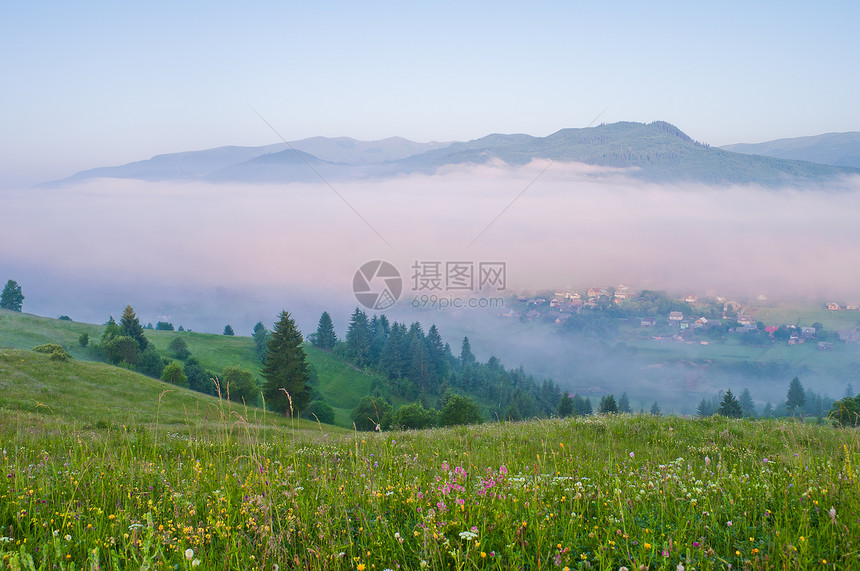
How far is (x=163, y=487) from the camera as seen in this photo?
5.75 m

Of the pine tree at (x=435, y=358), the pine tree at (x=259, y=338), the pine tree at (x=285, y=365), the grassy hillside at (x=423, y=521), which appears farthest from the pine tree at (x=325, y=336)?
the grassy hillside at (x=423, y=521)

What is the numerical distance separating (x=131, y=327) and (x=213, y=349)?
38862 millimetres

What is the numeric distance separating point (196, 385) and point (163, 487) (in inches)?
4250

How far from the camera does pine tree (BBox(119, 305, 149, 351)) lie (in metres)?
98.4

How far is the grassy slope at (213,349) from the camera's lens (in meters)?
97.8

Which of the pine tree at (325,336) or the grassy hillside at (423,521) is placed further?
the pine tree at (325,336)

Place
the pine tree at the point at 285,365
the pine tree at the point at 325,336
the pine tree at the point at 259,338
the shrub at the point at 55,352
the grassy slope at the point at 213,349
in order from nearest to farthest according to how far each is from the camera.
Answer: the shrub at the point at 55,352 < the pine tree at the point at 285,365 < the grassy slope at the point at 213,349 < the pine tree at the point at 259,338 < the pine tree at the point at 325,336

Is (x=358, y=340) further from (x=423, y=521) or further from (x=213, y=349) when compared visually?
(x=423, y=521)

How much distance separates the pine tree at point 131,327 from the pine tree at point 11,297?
58.3 meters

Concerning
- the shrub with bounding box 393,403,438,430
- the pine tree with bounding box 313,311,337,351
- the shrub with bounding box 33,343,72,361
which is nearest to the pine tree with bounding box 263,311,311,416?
the shrub with bounding box 393,403,438,430

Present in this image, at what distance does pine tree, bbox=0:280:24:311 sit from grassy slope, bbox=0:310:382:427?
976 inches

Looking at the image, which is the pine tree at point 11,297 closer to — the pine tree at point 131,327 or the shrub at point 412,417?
the pine tree at point 131,327

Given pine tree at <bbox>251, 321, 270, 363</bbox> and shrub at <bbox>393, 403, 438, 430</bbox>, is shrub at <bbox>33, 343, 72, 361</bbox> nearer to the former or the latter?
shrub at <bbox>393, 403, 438, 430</bbox>

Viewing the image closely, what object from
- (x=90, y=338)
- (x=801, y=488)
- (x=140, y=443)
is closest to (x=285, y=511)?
(x=801, y=488)
